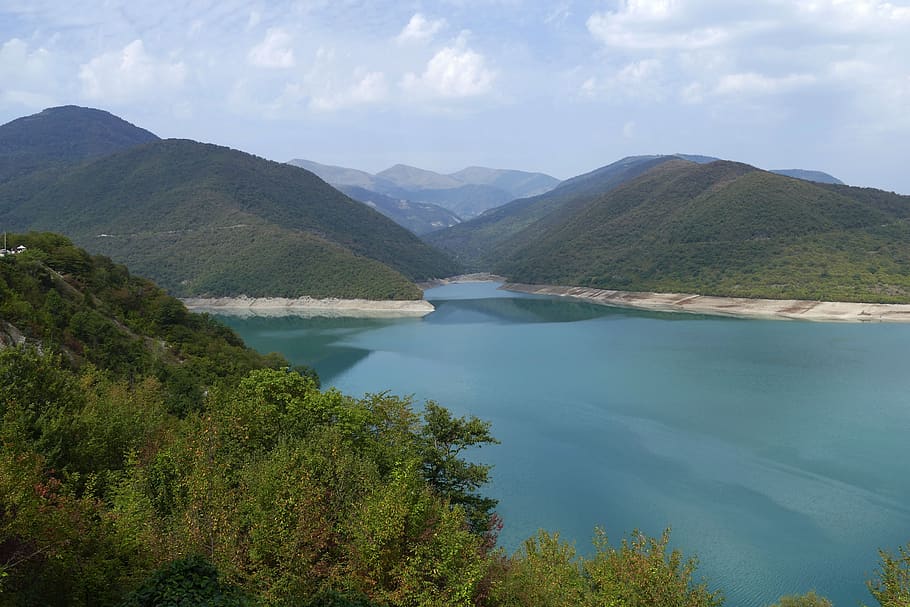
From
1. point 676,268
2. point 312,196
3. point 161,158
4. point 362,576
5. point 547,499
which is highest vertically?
point 161,158

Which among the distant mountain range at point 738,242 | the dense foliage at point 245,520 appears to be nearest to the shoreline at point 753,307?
the distant mountain range at point 738,242

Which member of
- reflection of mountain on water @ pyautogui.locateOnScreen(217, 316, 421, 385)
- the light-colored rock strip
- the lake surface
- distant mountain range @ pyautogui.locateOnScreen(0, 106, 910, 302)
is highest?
distant mountain range @ pyautogui.locateOnScreen(0, 106, 910, 302)

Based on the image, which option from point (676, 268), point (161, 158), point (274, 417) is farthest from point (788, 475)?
point (161, 158)

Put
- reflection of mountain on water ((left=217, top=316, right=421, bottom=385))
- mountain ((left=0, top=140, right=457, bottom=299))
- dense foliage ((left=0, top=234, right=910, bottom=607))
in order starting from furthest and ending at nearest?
mountain ((left=0, top=140, right=457, bottom=299)) → reflection of mountain on water ((left=217, top=316, right=421, bottom=385)) → dense foliage ((left=0, top=234, right=910, bottom=607))

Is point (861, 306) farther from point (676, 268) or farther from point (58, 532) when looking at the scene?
point (58, 532)

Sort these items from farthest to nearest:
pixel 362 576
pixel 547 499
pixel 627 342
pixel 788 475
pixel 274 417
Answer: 1. pixel 627 342
2. pixel 788 475
3. pixel 547 499
4. pixel 274 417
5. pixel 362 576

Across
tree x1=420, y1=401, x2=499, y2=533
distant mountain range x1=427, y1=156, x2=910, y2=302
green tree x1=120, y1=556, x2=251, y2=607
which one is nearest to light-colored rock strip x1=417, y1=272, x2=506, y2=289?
Answer: distant mountain range x1=427, y1=156, x2=910, y2=302

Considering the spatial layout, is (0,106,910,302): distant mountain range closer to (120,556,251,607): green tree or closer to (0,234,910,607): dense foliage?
(0,234,910,607): dense foliage
